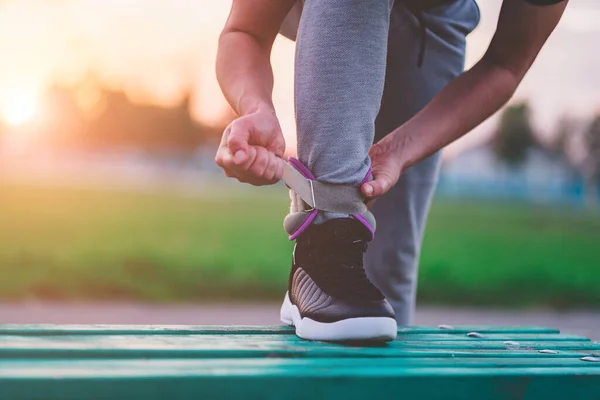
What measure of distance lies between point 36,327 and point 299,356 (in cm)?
53

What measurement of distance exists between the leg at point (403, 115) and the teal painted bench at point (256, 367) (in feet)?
2.03

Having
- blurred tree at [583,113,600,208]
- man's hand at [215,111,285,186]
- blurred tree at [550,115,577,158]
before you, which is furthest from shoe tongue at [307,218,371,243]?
blurred tree at [550,115,577,158]

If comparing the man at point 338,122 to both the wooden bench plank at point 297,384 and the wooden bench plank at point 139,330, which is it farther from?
the wooden bench plank at point 297,384

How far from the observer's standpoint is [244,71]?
5.84ft

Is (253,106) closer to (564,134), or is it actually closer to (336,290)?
(336,290)

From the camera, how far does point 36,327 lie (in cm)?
145

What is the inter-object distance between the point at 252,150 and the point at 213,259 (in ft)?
28.7

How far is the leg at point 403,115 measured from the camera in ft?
7.16

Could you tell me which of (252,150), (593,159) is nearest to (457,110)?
(252,150)

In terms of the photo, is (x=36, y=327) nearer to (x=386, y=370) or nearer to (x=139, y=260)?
(x=386, y=370)

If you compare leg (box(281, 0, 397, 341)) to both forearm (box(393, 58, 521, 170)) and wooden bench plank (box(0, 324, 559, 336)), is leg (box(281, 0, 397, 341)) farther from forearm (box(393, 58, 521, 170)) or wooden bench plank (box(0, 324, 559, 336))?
forearm (box(393, 58, 521, 170))

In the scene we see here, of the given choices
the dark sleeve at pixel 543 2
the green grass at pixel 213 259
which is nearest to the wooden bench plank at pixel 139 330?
the dark sleeve at pixel 543 2

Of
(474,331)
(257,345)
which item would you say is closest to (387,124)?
(474,331)

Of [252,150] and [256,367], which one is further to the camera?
[252,150]
